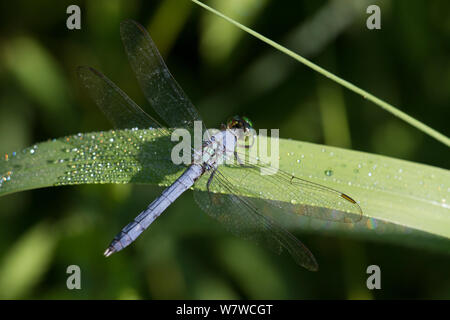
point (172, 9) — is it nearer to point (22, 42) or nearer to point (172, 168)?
point (22, 42)

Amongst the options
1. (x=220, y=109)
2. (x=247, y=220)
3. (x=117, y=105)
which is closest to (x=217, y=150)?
(x=247, y=220)

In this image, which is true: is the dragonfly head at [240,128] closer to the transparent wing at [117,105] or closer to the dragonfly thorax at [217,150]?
the dragonfly thorax at [217,150]

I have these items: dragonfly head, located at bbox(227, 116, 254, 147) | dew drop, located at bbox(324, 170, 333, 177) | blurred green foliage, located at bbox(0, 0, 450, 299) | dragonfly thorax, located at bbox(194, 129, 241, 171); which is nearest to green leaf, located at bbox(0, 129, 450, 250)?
dew drop, located at bbox(324, 170, 333, 177)

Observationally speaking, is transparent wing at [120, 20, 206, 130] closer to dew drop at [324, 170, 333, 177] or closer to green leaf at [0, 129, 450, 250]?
green leaf at [0, 129, 450, 250]

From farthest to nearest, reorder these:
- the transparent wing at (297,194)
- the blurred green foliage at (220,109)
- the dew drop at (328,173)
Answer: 1. the blurred green foliage at (220,109)
2. the dew drop at (328,173)
3. the transparent wing at (297,194)

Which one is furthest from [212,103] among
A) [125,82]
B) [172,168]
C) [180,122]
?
[172,168]

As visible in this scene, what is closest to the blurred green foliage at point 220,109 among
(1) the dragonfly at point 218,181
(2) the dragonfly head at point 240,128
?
(1) the dragonfly at point 218,181
